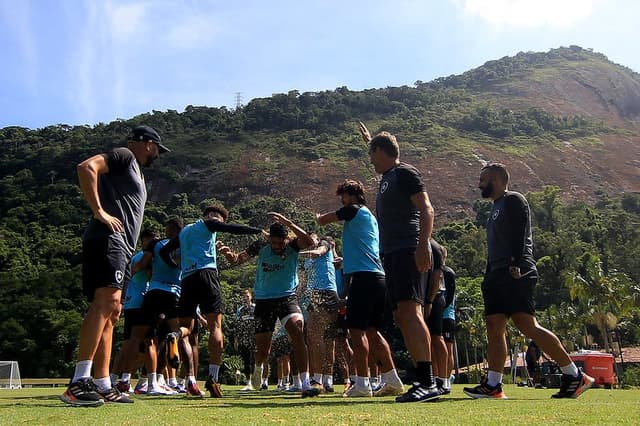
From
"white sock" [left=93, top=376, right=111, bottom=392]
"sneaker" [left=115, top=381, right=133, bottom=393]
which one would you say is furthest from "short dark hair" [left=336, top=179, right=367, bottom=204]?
"sneaker" [left=115, top=381, right=133, bottom=393]

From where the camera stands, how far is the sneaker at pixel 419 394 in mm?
5367

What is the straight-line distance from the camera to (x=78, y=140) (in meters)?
126

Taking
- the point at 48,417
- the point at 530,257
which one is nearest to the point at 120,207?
the point at 48,417

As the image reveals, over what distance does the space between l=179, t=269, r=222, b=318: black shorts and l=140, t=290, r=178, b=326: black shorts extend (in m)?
0.79

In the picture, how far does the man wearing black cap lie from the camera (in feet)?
16.6

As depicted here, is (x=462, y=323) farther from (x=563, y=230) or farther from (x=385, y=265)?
(x=385, y=265)

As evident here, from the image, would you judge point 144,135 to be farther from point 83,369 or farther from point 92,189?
point 83,369

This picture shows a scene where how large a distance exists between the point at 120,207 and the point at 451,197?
4532 inches

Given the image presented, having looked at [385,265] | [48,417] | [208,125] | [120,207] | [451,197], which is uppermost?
[208,125]

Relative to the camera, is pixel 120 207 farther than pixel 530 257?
No

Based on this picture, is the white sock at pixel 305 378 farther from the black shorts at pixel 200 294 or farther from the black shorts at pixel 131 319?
the black shorts at pixel 131 319

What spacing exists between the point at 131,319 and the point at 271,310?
6.96ft

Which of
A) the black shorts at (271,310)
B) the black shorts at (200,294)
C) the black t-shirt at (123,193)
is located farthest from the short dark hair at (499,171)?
the black t-shirt at (123,193)

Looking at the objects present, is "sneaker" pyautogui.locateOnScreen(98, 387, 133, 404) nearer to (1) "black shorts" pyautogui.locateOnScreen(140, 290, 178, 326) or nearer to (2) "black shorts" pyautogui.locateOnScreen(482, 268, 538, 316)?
(1) "black shorts" pyautogui.locateOnScreen(140, 290, 178, 326)
